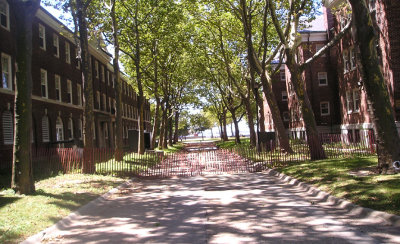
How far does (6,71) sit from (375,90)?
1795cm

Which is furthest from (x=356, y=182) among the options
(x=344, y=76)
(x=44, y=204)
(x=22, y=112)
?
(x=344, y=76)

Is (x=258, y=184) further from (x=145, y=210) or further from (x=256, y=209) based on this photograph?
(x=145, y=210)

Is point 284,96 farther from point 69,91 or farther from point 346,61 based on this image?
point 69,91

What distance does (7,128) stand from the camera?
18.8 metres

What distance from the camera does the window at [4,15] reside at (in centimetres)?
1878

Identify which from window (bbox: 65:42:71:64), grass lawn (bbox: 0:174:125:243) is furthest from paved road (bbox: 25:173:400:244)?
window (bbox: 65:42:71:64)

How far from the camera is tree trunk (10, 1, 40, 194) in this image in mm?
9617

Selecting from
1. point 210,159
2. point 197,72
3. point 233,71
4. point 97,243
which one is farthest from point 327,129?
point 97,243

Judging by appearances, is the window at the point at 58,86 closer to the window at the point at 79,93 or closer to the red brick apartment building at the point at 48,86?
the red brick apartment building at the point at 48,86

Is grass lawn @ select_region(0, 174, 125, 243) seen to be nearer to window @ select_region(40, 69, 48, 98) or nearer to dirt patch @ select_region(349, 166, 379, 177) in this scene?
dirt patch @ select_region(349, 166, 379, 177)

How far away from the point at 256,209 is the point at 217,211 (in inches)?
34.9

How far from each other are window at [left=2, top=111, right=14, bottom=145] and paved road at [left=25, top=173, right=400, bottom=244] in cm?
1100

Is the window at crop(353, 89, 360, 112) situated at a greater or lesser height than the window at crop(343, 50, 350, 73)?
lesser

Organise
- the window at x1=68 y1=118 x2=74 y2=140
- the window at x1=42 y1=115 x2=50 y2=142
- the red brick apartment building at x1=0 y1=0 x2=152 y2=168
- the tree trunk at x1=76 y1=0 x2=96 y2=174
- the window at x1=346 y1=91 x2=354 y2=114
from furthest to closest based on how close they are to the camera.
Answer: the window at x1=68 y1=118 x2=74 y2=140
the window at x1=346 y1=91 x2=354 y2=114
the window at x1=42 y1=115 x2=50 y2=142
the red brick apartment building at x1=0 y1=0 x2=152 y2=168
the tree trunk at x1=76 y1=0 x2=96 y2=174
